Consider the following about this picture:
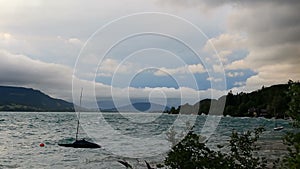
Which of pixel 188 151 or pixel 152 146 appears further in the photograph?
pixel 152 146

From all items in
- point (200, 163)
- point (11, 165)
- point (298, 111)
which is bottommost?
point (11, 165)

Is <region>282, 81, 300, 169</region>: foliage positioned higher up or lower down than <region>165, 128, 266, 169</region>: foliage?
higher up

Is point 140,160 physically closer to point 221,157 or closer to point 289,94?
point 221,157

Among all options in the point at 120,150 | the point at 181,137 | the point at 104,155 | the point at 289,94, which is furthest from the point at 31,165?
the point at 289,94

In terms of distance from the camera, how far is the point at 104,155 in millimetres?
44250

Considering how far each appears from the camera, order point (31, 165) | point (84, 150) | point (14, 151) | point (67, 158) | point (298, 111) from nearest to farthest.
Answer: point (298, 111) < point (31, 165) < point (67, 158) < point (84, 150) < point (14, 151)

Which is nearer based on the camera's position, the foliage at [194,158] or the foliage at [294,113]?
the foliage at [294,113]

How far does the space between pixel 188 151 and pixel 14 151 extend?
147 feet

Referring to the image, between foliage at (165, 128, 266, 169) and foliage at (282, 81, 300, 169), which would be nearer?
foliage at (282, 81, 300, 169)

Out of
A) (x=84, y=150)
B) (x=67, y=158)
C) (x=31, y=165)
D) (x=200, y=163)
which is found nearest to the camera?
(x=200, y=163)

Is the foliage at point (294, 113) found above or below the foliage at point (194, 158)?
above

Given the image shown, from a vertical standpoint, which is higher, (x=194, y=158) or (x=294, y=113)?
(x=294, y=113)

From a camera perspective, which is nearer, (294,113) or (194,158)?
(294,113)

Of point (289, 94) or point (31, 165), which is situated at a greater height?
point (289, 94)
